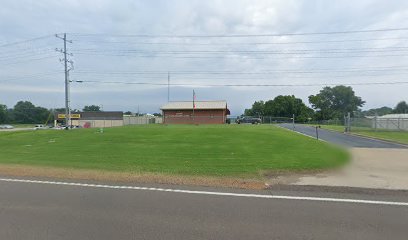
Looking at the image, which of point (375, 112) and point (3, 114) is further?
point (3, 114)

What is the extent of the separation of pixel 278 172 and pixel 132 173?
4374 mm

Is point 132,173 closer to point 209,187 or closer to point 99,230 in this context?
point 209,187

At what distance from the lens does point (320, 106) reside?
132125 mm

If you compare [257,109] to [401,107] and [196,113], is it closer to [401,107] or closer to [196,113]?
[401,107]

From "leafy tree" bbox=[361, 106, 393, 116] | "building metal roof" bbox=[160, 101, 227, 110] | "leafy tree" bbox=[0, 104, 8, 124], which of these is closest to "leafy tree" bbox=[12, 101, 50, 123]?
"leafy tree" bbox=[0, 104, 8, 124]

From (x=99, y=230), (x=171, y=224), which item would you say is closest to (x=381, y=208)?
(x=171, y=224)

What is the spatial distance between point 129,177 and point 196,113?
64.2 m

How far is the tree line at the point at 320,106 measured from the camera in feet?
395

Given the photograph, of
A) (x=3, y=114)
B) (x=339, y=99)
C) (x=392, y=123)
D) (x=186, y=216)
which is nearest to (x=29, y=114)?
(x=3, y=114)

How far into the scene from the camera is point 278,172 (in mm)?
10508

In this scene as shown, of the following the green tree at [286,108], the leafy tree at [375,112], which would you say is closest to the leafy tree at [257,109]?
the green tree at [286,108]

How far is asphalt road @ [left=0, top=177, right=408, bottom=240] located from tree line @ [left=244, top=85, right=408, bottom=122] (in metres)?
108

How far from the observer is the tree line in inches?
4737

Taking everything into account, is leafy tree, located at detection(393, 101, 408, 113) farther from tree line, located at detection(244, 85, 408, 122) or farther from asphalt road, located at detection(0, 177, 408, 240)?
asphalt road, located at detection(0, 177, 408, 240)
